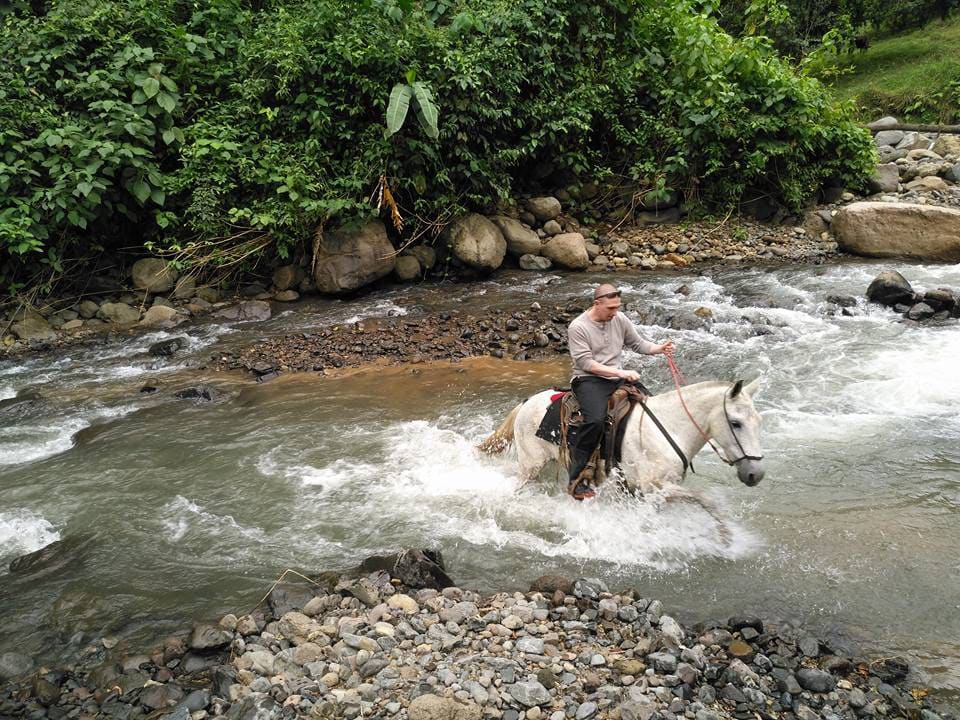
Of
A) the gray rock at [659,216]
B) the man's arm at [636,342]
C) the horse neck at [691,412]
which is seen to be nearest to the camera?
the horse neck at [691,412]

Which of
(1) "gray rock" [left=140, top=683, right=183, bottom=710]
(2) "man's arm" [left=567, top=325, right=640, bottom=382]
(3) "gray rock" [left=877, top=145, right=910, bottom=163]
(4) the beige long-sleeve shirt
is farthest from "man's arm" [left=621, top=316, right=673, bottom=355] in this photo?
(3) "gray rock" [left=877, top=145, right=910, bottom=163]

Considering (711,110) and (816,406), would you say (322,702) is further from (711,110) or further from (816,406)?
(711,110)

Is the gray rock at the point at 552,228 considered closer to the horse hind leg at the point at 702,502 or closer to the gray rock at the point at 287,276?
the gray rock at the point at 287,276

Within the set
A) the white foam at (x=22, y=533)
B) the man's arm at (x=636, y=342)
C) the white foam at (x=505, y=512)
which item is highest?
the man's arm at (x=636, y=342)

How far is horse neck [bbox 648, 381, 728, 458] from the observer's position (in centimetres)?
592

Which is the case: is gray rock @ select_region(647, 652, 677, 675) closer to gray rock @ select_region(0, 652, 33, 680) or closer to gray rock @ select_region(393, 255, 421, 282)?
gray rock @ select_region(0, 652, 33, 680)

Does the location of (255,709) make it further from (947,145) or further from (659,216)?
(947,145)

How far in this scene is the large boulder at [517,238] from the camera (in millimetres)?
16453

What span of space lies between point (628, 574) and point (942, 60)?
3182 centimetres

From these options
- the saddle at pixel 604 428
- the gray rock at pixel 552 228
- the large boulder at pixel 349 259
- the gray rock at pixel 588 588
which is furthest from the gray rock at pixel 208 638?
the gray rock at pixel 552 228

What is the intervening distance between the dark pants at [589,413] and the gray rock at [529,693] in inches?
103

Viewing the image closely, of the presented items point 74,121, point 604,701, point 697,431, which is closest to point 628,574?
point 697,431

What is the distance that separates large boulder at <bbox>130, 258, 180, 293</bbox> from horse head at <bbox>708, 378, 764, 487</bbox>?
13.2 meters

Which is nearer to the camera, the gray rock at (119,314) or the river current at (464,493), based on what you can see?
the river current at (464,493)
